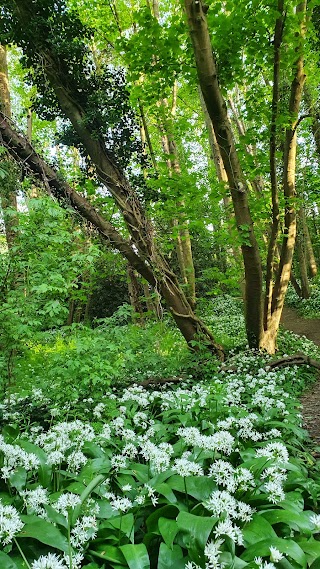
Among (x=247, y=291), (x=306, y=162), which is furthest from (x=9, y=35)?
(x=306, y=162)

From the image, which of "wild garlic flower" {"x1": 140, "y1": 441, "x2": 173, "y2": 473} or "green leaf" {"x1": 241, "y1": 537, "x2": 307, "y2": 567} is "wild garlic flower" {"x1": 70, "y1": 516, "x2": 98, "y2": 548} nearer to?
"wild garlic flower" {"x1": 140, "y1": 441, "x2": 173, "y2": 473}

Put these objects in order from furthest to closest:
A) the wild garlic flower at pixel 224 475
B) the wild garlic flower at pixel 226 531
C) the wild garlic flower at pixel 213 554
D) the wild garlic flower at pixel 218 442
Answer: the wild garlic flower at pixel 218 442, the wild garlic flower at pixel 224 475, the wild garlic flower at pixel 226 531, the wild garlic flower at pixel 213 554

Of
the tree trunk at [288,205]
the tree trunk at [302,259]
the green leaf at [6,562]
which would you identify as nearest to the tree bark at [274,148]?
the tree trunk at [288,205]

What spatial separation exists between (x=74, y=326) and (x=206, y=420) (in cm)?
213

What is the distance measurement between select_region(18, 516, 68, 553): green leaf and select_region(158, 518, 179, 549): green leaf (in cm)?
42

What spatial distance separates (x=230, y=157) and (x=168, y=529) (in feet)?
17.5

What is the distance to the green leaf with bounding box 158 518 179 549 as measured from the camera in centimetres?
157

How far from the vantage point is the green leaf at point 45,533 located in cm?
142

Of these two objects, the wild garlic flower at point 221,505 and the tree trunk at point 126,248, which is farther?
the tree trunk at point 126,248

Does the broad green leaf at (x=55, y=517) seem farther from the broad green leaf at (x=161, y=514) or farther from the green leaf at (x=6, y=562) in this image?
the broad green leaf at (x=161, y=514)

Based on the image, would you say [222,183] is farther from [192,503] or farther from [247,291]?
[192,503]

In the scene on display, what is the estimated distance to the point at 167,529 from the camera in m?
1.64

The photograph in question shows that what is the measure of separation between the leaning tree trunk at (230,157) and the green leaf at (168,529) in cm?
459

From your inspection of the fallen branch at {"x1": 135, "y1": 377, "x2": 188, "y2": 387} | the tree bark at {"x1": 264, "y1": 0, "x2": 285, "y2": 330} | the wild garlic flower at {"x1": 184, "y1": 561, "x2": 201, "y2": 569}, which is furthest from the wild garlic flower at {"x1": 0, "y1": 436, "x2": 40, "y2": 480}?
the tree bark at {"x1": 264, "y1": 0, "x2": 285, "y2": 330}
